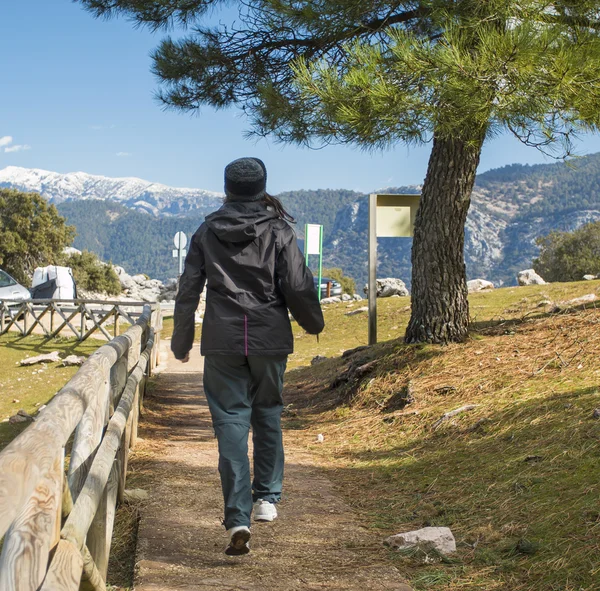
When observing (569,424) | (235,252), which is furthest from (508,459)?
(235,252)

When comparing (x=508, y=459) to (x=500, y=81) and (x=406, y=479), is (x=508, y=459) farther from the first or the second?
(x=500, y=81)

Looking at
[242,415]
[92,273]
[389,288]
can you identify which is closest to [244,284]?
[242,415]

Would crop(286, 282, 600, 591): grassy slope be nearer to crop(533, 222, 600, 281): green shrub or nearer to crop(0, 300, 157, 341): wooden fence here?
crop(0, 300, 157, 341): wooden fence

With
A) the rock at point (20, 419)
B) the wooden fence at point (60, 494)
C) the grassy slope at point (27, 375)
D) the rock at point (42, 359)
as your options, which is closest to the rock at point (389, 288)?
the grassy slope at point (27, 375)

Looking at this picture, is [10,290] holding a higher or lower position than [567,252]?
lower

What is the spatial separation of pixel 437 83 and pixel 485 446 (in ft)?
9.68

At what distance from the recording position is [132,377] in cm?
509

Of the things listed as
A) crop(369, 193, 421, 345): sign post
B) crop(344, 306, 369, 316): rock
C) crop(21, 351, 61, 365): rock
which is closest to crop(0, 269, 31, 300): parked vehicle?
crop(21, 351, 61, 365): rock

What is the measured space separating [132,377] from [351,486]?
1624 mm

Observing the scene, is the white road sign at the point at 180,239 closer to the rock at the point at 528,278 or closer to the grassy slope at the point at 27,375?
the grassy slope at the point at 27,375

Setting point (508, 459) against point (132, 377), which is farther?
point (132, 377)

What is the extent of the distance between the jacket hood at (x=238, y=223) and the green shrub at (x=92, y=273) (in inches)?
1854

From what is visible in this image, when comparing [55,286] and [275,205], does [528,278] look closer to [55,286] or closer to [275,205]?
[55,286]

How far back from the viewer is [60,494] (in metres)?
1.90
